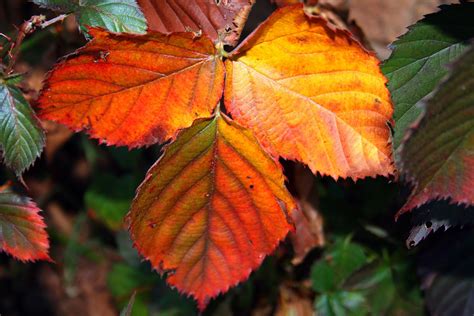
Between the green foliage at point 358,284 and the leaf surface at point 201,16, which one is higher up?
the leaf surface at point 201,16

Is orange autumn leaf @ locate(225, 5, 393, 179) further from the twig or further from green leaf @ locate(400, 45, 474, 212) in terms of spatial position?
the twig

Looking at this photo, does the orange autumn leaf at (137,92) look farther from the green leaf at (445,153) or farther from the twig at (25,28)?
the green leaf at (445,153)

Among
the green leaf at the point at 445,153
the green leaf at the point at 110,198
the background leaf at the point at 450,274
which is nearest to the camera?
the green leaf at the point at 445,153

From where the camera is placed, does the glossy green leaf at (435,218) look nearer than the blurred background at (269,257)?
Yes

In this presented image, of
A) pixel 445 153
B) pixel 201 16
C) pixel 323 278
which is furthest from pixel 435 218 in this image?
pixel 323 278

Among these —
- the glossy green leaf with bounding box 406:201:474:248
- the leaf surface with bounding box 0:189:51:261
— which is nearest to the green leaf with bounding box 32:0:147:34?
the leaf surface with bounding box 0:189:51:261

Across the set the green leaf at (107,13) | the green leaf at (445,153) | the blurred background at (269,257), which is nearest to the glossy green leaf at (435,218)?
the blurred background at (269,257)

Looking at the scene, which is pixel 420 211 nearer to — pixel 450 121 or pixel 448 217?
pixel 448 217

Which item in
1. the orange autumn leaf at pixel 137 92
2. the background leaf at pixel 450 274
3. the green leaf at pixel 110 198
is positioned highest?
the orange autumn leaf at pixel 137 92
